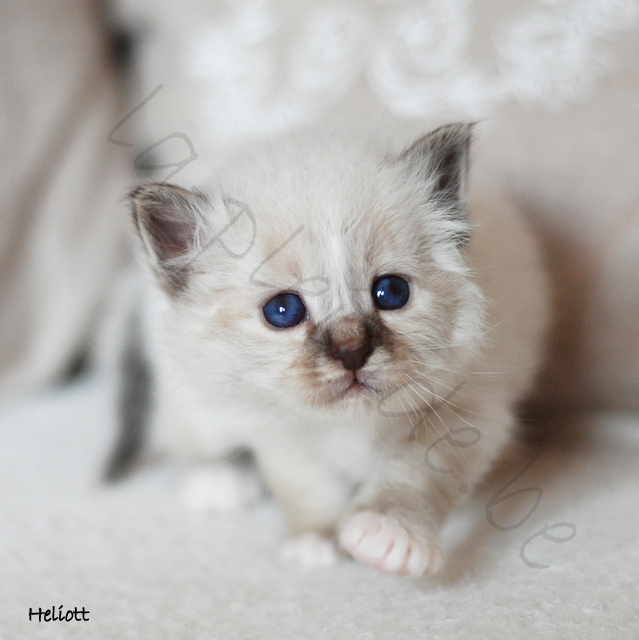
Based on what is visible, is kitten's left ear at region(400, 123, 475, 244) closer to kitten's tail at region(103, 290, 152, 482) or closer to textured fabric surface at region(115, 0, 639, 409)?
textured fabric surface at region(115, 0, 639, 409)

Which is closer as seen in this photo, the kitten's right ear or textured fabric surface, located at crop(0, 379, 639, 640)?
textured fabric surface, located at crop(0, 379, 639, 640)

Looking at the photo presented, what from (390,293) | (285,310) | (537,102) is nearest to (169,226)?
(285,310)

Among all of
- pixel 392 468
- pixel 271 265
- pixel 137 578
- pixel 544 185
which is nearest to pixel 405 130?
pixel 544 185

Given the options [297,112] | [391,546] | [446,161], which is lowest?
[391,546]

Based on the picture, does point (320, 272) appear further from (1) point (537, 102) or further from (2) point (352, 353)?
(1) point (537, 102)

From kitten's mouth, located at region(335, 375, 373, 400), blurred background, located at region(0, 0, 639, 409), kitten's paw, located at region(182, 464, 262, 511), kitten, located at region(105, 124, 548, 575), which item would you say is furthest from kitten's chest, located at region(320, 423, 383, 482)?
blurred background, located at region(0, 0, 639, 409)

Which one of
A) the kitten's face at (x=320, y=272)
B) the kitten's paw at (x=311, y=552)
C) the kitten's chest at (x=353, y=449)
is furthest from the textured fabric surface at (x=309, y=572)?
the kitten's face at (x=320, y=272)

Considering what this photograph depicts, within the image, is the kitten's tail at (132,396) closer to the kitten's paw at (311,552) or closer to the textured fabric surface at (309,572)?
the textured fabric surface at (309,572)
